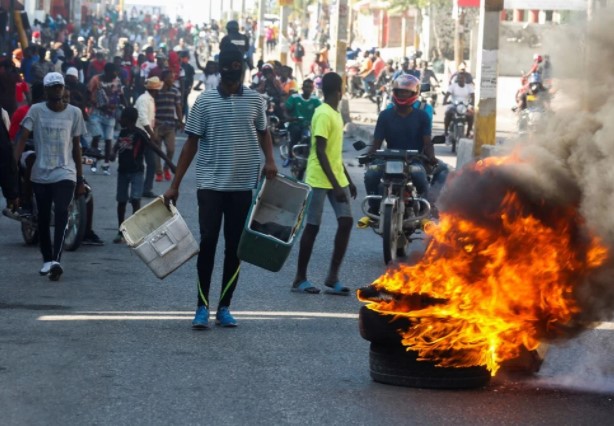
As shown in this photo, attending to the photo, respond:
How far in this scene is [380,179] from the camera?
44.7 ft

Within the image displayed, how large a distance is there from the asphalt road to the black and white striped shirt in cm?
103

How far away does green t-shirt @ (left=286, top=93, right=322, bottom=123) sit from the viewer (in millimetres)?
23750

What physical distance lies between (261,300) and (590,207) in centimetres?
402

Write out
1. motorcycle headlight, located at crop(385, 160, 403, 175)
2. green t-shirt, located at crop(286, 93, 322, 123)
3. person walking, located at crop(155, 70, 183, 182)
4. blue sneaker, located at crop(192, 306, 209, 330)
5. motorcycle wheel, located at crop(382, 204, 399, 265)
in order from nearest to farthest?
blue sneaker, located at crop(192, 306, 209, 330), motorcycle wheel, located at crop(382, 204, 399, 265), motorcycle headlight, located at crop(385, 160, 403, 175), person walking, located at crop(155, 70, 183, 182), green t-shirt, located at crop(286, 93, 322, 123)

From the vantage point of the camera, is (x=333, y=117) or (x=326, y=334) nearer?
(x=326, y=334)

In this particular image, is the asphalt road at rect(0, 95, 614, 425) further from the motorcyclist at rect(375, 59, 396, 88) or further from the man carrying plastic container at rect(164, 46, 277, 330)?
the motorcyclist at rect(375, 59, 396, 88)

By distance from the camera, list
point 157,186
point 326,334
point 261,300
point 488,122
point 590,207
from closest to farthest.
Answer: point 590,207 < point 326,334 < point 261,300 < point 488,122 < point 157,186

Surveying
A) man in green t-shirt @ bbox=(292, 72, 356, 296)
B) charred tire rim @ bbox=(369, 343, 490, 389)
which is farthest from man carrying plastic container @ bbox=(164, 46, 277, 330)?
charred tire rim @ bbox=(369, 343, 490, 389)

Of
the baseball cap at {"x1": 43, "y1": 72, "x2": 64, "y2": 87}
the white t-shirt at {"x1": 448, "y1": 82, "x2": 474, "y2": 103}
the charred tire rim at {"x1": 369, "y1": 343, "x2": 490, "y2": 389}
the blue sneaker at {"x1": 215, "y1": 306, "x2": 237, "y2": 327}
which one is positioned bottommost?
the blue sneaker at {"x1": 215, "y1": 306, "x2": 237, "y2": 327}

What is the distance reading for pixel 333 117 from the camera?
11.2 metres

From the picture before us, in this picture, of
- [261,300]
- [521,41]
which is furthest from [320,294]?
[521,41]

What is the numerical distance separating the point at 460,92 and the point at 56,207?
2027 cm

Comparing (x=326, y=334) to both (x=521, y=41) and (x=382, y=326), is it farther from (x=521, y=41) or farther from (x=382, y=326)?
(x=521, y=41)

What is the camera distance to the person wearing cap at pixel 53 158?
11.4 metres
